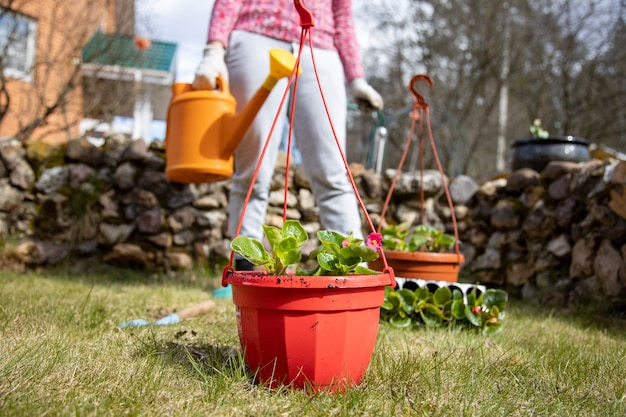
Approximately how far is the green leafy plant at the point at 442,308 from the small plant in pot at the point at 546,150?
1.50 meters

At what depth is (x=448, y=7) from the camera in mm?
7723

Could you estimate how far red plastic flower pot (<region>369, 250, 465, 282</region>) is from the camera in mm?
2096

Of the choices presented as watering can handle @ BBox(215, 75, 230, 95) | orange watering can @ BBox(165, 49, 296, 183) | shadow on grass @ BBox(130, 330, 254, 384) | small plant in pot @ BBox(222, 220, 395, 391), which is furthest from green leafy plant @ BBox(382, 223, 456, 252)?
small plant in pot @ BBox(222, 220, 395, 391)

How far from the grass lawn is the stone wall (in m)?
1.15

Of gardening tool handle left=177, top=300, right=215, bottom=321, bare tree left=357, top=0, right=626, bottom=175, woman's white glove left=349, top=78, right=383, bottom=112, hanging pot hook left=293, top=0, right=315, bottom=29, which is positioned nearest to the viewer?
hanging pot hook left=293, top=0, right=315, bottom=29

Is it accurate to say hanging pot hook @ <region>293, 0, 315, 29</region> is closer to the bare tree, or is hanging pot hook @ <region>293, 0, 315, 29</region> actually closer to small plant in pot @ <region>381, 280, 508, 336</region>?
small plant in pot @ <region>381, 280, 508, 336</region>

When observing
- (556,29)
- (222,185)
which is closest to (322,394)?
(222,185)

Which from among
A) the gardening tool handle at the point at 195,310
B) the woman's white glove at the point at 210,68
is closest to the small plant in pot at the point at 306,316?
the gardening tool handle at the point at 195,310

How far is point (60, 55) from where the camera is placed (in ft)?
18.7

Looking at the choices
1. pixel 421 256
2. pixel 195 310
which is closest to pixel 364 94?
pixel 421 256

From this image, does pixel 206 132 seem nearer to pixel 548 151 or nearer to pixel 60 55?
pixel 548 151

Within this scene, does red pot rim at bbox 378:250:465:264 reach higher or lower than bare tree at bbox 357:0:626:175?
lower

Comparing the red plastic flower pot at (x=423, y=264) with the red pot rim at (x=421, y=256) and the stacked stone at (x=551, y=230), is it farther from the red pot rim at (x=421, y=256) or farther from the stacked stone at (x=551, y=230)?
the stacked stone at (x=551, y=230)

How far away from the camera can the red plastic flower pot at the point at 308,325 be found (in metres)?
1.07
